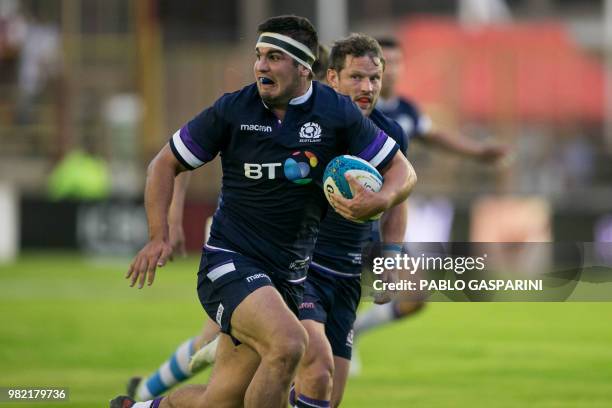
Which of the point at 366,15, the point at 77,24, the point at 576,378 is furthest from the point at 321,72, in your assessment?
the point at 366,15

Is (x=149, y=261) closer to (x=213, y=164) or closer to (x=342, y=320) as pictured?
(x=342, y=320)

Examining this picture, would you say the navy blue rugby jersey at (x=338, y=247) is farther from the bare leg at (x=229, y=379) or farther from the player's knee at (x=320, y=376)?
the bare leg at (x=229, y=379)

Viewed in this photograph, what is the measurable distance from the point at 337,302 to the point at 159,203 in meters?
1.71

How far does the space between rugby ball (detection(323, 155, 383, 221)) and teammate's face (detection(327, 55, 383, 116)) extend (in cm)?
109

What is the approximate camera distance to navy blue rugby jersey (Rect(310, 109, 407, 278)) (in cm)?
832

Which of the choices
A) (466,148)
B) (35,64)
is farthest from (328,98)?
(35,64)

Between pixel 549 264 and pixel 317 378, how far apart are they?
16794mm

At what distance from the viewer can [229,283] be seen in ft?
23.1

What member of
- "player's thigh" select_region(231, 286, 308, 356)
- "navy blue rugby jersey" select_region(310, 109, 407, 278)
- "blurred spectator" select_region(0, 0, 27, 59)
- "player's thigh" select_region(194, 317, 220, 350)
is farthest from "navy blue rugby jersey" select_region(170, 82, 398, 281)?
"blurred spectator" select_region(0, 0, 27, 59)

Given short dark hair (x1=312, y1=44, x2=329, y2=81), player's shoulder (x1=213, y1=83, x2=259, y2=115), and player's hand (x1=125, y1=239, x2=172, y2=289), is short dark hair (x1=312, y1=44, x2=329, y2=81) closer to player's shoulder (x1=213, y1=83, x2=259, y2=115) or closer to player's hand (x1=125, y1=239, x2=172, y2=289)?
player's shoulder (x1=213, y1=83, x2=259, y2=115)

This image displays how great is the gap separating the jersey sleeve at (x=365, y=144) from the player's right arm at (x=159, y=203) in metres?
0.91

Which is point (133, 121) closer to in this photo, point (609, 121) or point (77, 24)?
point (77, 24)

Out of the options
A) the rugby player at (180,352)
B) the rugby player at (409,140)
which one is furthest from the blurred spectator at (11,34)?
the rugby player at (180,352)

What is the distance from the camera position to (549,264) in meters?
23.8
